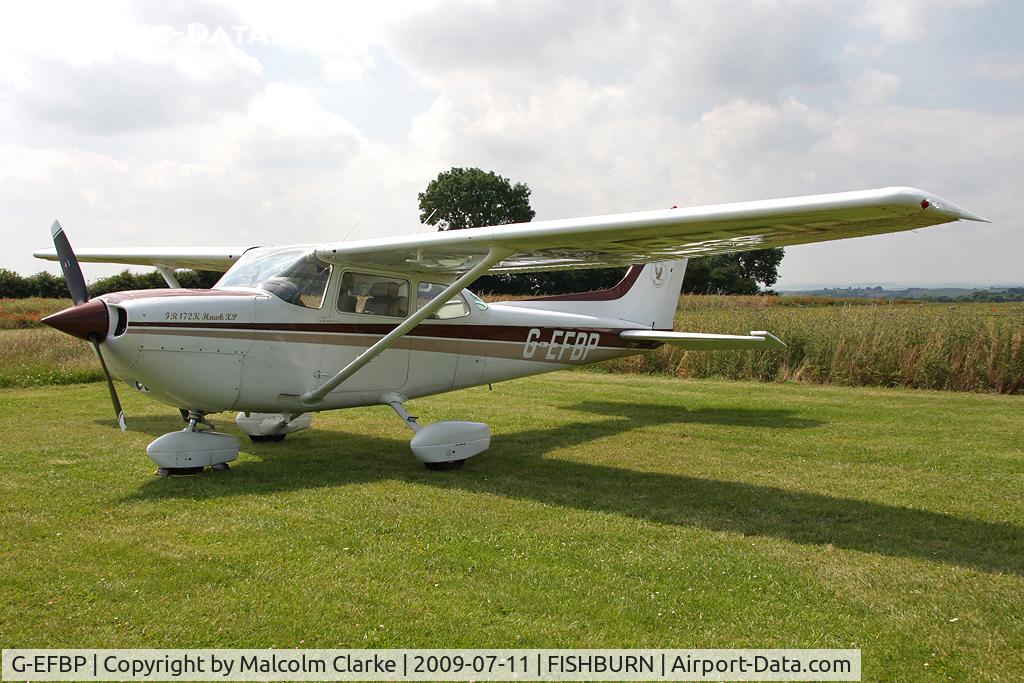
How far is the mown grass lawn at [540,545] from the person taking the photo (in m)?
3.36

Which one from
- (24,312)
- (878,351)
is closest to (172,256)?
(878,351)

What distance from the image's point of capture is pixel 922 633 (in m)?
3.38

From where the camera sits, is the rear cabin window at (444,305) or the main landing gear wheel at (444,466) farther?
the rear cabin window at (444,305)

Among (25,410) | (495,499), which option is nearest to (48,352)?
(25,410)

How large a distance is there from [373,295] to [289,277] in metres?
0.86

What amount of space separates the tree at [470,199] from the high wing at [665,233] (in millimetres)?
47033

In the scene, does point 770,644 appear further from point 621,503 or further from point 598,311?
point 598,311

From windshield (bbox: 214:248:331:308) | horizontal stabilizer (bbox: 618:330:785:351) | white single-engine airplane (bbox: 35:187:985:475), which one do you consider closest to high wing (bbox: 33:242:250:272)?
white single-engine airplane (bbox: 35:187:985:475)

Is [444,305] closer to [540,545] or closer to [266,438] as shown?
[266,438]

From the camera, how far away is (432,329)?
8.02 meters
